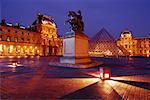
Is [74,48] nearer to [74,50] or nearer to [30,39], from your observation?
[74,50]

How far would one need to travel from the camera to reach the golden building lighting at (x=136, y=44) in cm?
10356

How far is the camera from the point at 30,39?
71.2 metres

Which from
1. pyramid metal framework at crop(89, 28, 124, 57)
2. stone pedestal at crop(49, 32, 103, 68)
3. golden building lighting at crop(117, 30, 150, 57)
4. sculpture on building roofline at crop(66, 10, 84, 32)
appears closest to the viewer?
stone pedestal at crop(49, 32, 103, 68)

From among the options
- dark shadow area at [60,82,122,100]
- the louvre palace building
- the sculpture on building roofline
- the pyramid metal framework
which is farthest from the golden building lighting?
dark shadow area at [60,82,122,100]

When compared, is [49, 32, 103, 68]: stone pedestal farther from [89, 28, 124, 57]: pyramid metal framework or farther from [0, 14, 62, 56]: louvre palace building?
[89, 28, 124, 57]: pyramid metal framework

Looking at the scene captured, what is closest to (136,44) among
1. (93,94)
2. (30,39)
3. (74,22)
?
(30,39)

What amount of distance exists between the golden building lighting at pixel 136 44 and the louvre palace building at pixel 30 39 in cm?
4194

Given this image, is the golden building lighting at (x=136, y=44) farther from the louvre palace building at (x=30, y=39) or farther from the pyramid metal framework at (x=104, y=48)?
the louvre palace building at (x=30, y=39)

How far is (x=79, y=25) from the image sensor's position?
18.0 metres

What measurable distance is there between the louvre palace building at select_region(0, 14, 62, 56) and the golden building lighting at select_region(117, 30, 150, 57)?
Answer: 41.9 meters

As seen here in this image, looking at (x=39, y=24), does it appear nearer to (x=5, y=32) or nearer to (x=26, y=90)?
(x=5, y=32)

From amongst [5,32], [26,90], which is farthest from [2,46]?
[26,90]

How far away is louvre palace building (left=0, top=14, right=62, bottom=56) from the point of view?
5938cm

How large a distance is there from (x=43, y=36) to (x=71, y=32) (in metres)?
64.6
